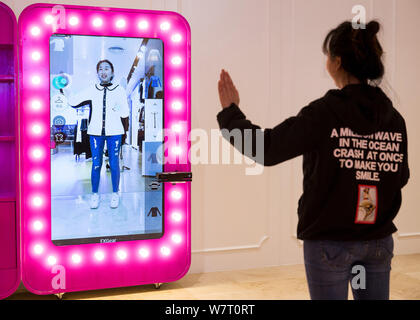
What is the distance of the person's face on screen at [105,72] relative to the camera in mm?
2781

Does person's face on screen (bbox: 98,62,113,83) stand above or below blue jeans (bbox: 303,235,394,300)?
above

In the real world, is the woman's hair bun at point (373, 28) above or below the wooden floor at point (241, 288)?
above

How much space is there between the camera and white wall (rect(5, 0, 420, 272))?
3.31 meters

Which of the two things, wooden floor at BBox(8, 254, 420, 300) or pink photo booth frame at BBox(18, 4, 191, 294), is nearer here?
pink photo booth frame at BBox(18, 4, 191, 294)

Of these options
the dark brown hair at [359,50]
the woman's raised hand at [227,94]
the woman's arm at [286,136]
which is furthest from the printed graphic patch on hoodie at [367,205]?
the woman's raised hand at [227,94]

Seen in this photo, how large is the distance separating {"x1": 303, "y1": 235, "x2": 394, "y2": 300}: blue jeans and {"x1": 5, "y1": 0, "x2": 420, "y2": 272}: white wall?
2.08m

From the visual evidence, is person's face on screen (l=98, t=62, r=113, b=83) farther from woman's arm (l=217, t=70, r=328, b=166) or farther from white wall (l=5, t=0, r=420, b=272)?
woman's arm (l=217, t=70, r=328, b=166)

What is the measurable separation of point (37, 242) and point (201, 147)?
1236 millimetres

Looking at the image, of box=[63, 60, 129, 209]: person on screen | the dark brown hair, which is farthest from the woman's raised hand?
box=[63, 60, 129, 209]: person on screen

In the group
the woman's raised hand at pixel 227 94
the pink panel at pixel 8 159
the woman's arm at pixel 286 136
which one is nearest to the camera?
the woman's arm at pixel 286 136

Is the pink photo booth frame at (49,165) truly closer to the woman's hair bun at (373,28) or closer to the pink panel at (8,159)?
the pink panel at (8,159)

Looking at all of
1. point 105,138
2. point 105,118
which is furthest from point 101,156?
point 105,118

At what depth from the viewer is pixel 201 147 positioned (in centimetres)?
332
